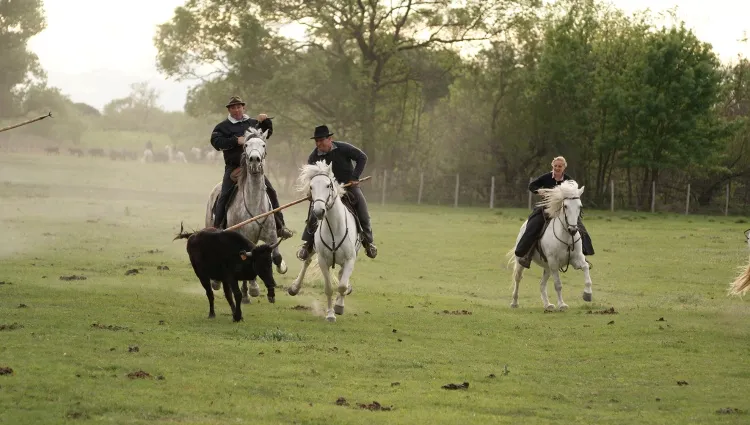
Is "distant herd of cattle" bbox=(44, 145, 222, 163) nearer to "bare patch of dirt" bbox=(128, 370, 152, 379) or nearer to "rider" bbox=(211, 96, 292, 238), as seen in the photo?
"rider" bbox=(211, 96, 292, 238)

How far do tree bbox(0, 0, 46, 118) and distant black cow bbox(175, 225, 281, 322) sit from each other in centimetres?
6683

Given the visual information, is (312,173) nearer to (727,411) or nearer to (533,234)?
(533,234)

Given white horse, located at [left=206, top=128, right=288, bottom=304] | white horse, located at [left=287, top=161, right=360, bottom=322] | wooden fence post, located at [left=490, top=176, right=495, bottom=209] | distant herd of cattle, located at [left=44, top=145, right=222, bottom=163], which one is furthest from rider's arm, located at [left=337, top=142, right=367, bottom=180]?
distant herd of cattle, located at [left=44, top=145, right=222, bottom=163]

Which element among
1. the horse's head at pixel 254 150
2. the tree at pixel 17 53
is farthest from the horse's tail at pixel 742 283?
the tree at pixel 17 53

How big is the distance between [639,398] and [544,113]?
5127cm

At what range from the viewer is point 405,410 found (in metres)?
11.9

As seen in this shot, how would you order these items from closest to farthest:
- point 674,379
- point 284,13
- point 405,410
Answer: point 405,410 → point 674,379 → point 284,13

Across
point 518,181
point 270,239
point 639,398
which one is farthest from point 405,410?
point 518,181

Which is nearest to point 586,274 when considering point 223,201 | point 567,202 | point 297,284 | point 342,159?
point 567,202

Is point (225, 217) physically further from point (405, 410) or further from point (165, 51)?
point (165, 51)

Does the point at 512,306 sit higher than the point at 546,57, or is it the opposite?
the point at 546,57

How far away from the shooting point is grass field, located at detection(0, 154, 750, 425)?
11789mm

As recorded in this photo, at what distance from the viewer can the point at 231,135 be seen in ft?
65.1

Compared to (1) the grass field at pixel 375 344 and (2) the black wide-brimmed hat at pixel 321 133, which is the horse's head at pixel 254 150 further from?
(1) the grass field at pixel 375 344
